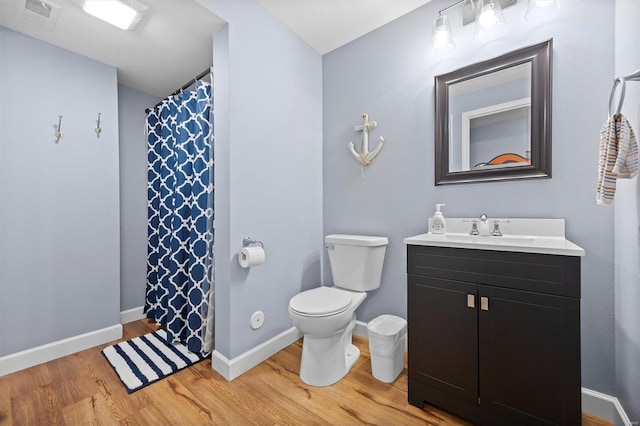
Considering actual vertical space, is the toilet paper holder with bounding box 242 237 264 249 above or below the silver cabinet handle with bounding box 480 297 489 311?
above

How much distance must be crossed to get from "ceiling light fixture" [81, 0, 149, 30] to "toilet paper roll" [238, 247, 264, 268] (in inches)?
61.4

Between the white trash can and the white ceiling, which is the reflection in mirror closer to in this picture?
the white ceiling

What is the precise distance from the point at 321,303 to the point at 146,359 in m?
1.34

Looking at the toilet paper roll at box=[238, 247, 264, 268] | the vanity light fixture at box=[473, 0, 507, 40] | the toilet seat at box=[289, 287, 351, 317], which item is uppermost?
the vanity light fixture at box=[473, 0, 507, 40]

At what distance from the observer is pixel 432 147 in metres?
1.85

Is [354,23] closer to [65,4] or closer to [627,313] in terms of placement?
[65,4]

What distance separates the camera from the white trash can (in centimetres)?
161

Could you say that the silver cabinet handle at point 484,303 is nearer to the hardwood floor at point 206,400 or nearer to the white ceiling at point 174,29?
the hardwood floor at point 206,400

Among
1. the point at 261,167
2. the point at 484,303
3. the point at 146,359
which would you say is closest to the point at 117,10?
the point at 261,167

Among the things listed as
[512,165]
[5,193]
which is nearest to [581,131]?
[512,165]

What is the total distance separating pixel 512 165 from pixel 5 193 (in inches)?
126

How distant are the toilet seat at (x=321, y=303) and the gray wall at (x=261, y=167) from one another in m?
0.36

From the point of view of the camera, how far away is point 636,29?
1086 millimetres

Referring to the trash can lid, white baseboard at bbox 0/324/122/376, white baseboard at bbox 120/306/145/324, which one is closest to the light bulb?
the trash can lid
